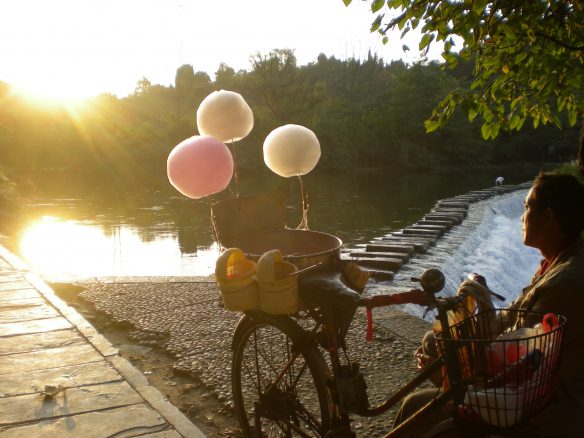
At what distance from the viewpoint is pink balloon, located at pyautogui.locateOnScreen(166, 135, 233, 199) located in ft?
9.09

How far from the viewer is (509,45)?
149 inches

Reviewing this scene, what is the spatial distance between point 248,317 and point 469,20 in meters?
2.31

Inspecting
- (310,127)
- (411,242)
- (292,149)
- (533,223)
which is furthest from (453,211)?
(310,127)

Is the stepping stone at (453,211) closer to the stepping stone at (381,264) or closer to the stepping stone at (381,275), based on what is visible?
the stepping stone at (381,264)

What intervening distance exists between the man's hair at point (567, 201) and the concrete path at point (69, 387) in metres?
2.33

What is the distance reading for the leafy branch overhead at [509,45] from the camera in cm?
357

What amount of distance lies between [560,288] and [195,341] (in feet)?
12.3

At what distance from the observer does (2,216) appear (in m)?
17.1

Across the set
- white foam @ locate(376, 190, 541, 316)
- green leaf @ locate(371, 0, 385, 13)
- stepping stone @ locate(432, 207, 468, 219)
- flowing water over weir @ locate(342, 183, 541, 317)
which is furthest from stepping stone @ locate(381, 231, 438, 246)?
green leaf @ locate(371, 0, 385, 13)

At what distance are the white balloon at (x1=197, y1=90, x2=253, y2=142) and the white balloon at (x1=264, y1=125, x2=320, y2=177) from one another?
0.21 meters

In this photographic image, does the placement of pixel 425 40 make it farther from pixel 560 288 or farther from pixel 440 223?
pixel 440 223

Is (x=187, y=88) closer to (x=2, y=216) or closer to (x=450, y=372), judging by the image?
(x=2, y=216)

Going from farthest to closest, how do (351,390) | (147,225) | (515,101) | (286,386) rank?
1. (147,225)
2. (515,101)
3. (286,386)
4. (351,390)

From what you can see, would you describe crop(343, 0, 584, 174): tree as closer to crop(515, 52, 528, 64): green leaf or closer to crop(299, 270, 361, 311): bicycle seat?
crop(515, 52, 528, 64): green leaf
